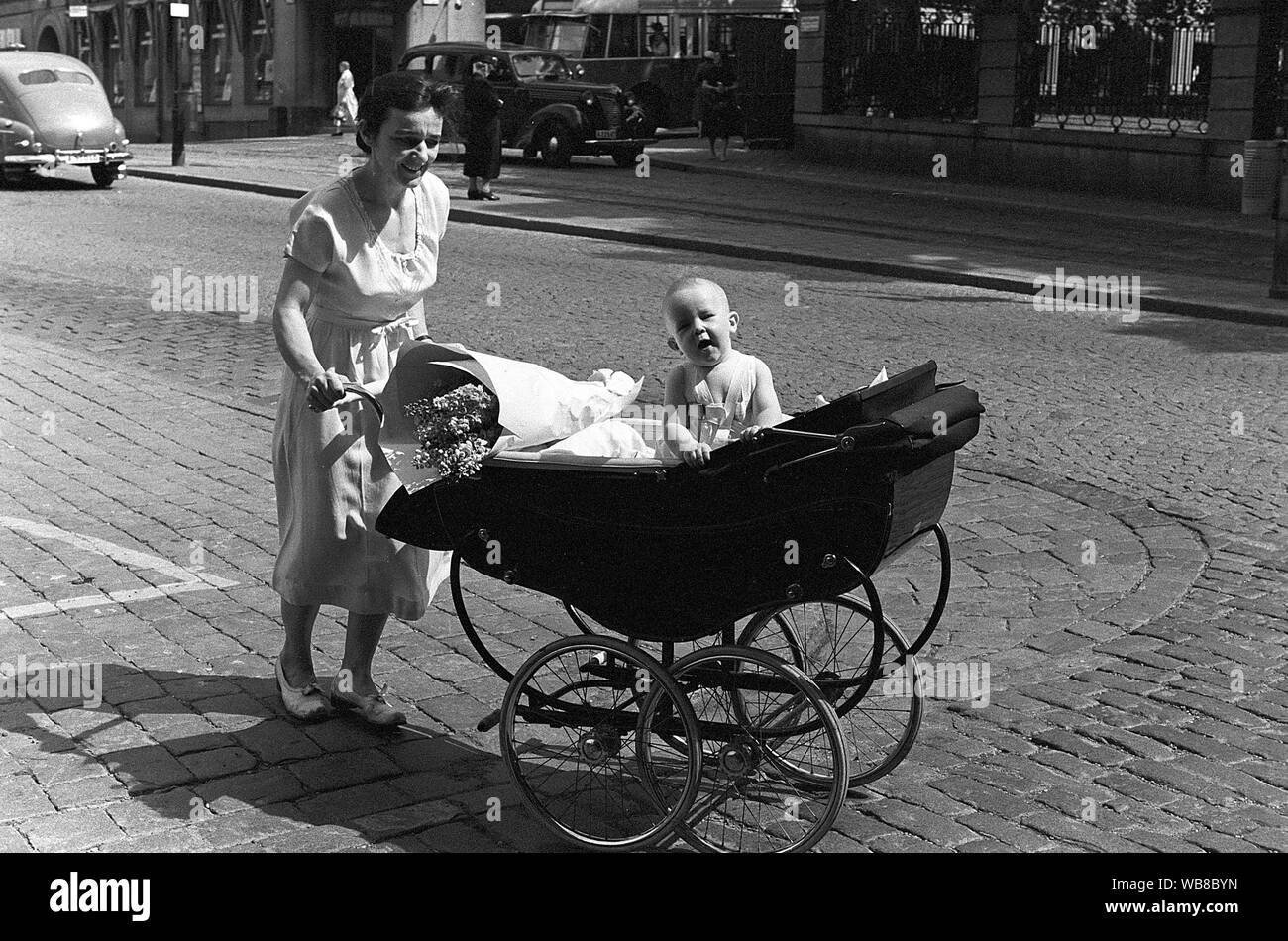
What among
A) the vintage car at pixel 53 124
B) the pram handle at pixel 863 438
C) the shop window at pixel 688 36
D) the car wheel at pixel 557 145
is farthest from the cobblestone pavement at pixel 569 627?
the shop window at pixel 688 36

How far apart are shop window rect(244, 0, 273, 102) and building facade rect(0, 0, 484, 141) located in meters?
0.03

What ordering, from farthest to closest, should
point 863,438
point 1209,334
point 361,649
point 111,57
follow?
point 111,57
point 1209,334
point 361,649
point 863,438

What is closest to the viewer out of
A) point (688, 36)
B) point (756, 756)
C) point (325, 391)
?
point (756, 756)

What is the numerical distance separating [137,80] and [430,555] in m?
52.0

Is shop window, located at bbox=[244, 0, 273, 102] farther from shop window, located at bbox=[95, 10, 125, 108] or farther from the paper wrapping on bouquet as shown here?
the paper wrapping on bouquet

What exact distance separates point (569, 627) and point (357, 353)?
4.97 ft

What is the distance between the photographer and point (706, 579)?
3.93 m

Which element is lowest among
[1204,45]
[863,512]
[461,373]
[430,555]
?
[430,555]

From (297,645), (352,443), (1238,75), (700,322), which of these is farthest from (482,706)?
(1238,75)

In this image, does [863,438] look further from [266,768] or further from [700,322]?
[266,768]

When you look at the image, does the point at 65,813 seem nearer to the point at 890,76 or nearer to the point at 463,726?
the point at 463,726

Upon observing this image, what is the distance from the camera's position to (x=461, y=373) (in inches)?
164

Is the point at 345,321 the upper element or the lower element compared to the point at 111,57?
lower

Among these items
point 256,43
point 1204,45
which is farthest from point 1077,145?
point 256,43
